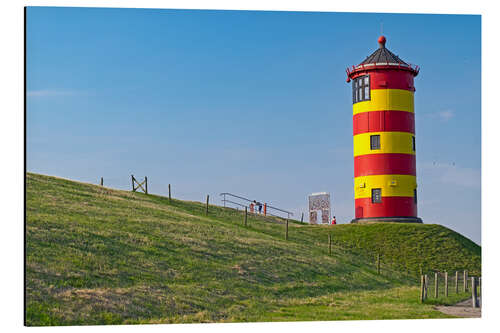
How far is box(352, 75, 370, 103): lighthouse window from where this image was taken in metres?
46.0

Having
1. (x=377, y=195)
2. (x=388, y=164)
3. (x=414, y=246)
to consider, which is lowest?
(x=414, y=246)

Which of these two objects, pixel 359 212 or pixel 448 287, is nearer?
pixel 448 287

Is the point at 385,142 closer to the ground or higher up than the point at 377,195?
higher up

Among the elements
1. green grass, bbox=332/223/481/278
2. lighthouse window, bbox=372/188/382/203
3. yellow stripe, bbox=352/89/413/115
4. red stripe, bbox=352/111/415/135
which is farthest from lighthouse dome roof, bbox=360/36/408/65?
green grass, bbox=332/223/481/278

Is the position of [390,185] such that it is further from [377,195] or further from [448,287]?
[448,287]

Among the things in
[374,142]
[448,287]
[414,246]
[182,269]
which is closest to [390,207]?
[414,246]

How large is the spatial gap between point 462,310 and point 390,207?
21.2 meters

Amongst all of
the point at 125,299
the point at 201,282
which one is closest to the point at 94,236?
the point at 201,282

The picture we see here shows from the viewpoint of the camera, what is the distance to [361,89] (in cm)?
4647

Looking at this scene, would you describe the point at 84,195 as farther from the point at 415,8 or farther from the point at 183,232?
the point at 415,8

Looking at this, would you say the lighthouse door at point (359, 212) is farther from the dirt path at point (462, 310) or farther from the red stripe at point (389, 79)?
the dirt path at point (462, 310)

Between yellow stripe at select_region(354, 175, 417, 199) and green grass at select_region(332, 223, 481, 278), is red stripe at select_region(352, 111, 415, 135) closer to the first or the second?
yellow stripe at select_region(354, 175, 417, 199)

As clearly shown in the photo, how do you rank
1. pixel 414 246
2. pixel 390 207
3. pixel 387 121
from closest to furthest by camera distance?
1. pixel 414 246
2. pixel 390 207
3. pixel 387 121
